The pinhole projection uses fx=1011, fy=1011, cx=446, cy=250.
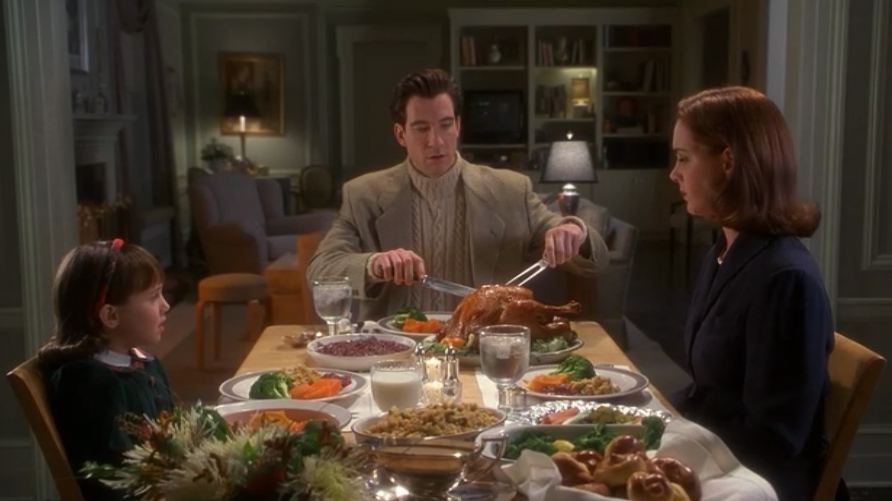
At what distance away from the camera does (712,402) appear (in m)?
1.70

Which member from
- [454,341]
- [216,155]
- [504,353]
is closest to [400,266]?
[454,341]

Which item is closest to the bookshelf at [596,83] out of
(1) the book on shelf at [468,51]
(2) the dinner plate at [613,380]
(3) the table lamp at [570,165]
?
(1) the book on shelf at [468,51]

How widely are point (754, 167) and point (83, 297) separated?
1.11 metres

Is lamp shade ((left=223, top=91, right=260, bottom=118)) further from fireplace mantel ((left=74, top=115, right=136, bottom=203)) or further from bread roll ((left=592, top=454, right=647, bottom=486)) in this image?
bread roll ((left=592, top=454, right=647, bottom=486))

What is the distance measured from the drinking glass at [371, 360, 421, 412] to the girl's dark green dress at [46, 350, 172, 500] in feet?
1.19

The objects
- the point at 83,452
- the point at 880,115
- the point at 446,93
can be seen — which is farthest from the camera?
the point at 880,115

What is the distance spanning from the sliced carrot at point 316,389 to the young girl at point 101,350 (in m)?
Result: 0.22

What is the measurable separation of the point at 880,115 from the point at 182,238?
22.6ft

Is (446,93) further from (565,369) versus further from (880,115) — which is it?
(880,115)

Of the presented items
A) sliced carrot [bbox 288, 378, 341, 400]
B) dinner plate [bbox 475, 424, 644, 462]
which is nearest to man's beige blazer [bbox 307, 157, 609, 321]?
sliced carrot [bbox 288, 378, 341, 400]

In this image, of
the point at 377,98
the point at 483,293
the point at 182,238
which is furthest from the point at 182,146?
the point at 483,293

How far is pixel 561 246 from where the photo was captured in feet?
7.45

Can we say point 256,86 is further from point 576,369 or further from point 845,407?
point 845,407

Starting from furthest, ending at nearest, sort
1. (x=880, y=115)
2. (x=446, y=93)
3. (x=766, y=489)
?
A: 1. (x=880, y=115)
2. (x=446, y=93)
3. (x=766, y=489)
